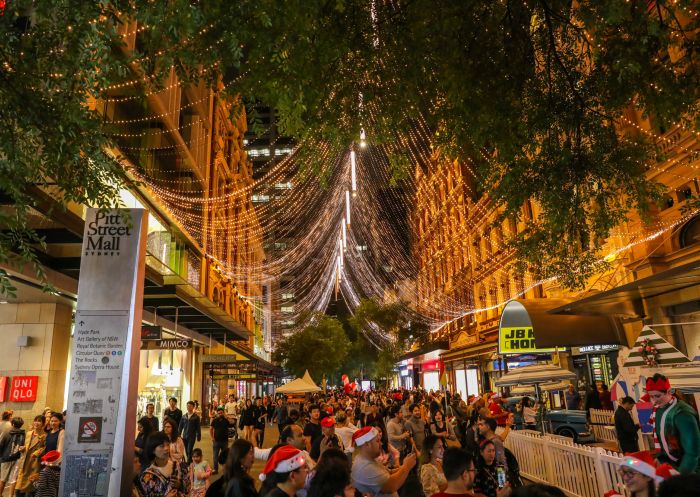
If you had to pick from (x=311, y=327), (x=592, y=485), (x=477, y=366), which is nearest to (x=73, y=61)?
(x=592, y=485)

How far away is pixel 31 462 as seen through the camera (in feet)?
33.3

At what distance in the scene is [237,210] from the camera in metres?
49.9

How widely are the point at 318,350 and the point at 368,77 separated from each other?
2200 inches

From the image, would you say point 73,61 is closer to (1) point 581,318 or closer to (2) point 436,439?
(2) point 436,439

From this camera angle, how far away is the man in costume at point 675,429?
612 centimetres

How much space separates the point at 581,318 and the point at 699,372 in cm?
948

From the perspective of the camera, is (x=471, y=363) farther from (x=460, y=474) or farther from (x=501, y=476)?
(x=460, y=474)

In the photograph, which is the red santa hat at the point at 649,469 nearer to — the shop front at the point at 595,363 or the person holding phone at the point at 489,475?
the person holding phone at the point at 489,475

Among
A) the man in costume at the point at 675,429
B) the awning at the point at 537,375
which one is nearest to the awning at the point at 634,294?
the awning at the point at 537,375

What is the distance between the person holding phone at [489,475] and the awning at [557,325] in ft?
41.2

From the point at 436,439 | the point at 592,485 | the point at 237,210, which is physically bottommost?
the point at 592,485

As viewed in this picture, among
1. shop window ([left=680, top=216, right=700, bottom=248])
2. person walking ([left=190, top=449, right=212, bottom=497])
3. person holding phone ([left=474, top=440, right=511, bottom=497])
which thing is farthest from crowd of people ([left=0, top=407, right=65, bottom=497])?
shop window ([left=680, top=216, right=700, bottom=248])

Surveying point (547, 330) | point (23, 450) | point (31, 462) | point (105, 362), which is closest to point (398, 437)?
point (105, 362)

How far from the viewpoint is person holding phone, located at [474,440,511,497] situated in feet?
20.5
